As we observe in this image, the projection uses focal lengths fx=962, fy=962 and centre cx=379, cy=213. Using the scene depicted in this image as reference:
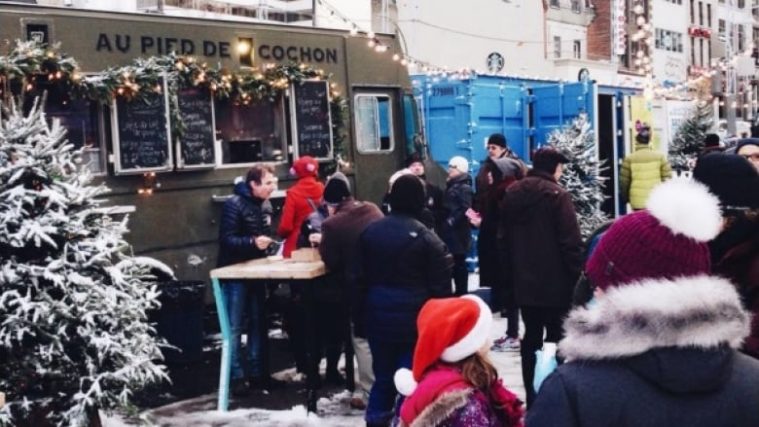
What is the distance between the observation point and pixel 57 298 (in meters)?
5.60

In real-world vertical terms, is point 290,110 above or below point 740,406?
above

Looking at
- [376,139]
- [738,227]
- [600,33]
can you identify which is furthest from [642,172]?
[600,33]

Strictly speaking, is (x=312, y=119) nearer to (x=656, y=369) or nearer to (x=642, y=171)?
(x=642, y=171)

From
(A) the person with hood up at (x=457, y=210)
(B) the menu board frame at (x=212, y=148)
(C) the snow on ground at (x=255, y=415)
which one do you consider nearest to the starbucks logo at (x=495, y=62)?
(A) the person with hood up at (x=457, y=210)

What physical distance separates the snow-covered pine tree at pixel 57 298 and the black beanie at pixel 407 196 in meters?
1.73

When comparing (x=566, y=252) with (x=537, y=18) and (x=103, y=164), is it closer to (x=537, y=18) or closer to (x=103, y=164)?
(x=103, y=164)

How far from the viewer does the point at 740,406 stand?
2.17 m

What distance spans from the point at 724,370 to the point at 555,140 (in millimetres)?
11505

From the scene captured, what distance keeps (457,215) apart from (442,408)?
6.52 meters

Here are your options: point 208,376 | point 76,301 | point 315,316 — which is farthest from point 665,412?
point 208,376

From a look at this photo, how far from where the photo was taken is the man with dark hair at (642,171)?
11.8 meters

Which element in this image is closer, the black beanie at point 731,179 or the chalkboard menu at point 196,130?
the black beanie at point 731,179

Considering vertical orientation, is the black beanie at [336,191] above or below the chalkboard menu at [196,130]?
below

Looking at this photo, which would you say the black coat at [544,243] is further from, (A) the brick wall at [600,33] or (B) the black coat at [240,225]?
(A) the brick wall at [600,33]
